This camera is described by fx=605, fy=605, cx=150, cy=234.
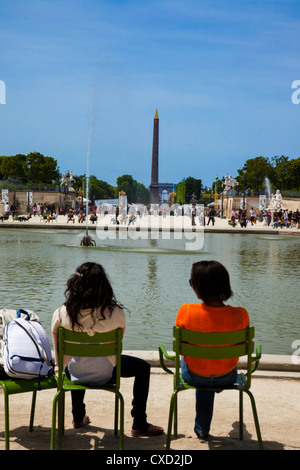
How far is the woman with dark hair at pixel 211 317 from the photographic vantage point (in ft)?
12.9

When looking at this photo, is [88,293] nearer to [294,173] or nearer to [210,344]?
[210,344]

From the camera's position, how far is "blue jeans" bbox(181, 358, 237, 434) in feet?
13.2

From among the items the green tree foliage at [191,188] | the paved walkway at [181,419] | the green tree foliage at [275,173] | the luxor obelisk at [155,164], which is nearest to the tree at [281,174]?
A: the green tree foliage at [275,173]

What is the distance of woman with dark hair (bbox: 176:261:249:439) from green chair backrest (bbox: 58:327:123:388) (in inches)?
18.5

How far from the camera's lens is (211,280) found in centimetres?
392

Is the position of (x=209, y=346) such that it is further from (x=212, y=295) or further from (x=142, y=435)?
(x=142, y=435)

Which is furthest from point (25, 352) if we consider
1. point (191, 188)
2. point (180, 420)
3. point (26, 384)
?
point (191, 188)

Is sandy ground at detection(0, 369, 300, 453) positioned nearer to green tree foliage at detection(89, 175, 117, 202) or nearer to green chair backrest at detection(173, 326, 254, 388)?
green chair backrest at detection(173, 326, 254, 388)

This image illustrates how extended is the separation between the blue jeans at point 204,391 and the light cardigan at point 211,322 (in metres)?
0.05

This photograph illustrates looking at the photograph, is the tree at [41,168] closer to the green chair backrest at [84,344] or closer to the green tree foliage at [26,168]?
the green tree foliage at [26,168]

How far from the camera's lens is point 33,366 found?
13.0 feet

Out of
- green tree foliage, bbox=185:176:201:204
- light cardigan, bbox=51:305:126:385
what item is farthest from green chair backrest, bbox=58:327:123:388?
green tree foliage, bbox=185:176:201:204
